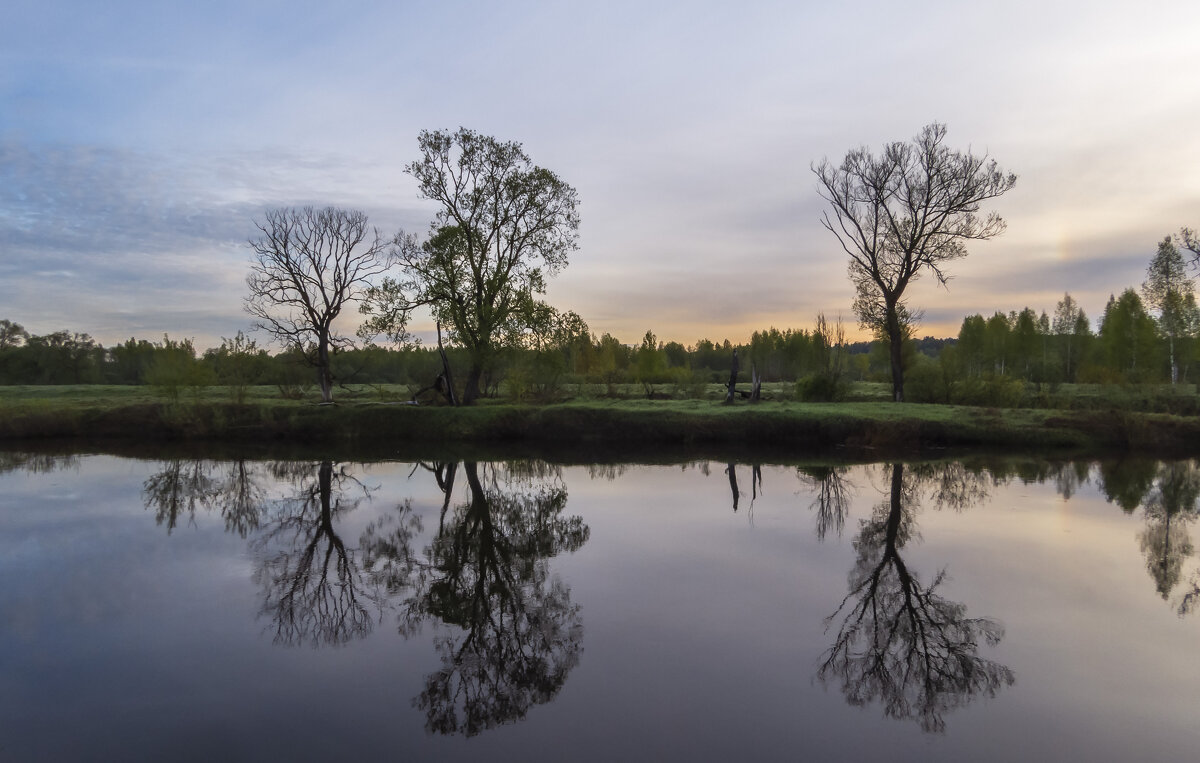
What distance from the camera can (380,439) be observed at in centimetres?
2853

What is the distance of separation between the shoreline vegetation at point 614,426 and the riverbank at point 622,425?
1.8 inches

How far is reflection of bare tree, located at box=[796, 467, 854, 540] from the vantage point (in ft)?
41.7

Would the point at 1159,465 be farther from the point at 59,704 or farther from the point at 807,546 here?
the point at 59,704

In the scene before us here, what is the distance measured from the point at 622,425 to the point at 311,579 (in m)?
19.4

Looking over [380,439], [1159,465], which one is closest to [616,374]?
[380,439]

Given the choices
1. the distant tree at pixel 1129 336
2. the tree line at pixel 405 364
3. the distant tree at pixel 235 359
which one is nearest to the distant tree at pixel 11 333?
the tree line at pixel 405 364

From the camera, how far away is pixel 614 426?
92.4ft

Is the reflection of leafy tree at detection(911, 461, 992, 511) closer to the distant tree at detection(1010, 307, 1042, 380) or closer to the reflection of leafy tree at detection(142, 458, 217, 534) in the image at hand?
the reflection of leafy tree at detection(142, 458, 217, 534)

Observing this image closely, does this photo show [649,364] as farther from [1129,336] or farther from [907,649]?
[907,649]

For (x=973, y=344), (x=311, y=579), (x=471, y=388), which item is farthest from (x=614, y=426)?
(x=973, y=344)

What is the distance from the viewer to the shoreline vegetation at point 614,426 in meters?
24.3

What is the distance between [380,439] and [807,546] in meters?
22.0

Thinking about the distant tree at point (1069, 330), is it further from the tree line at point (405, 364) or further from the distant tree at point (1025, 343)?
the tree line at point (405, 364)

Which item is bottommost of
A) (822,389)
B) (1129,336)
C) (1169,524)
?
(1169,524)
